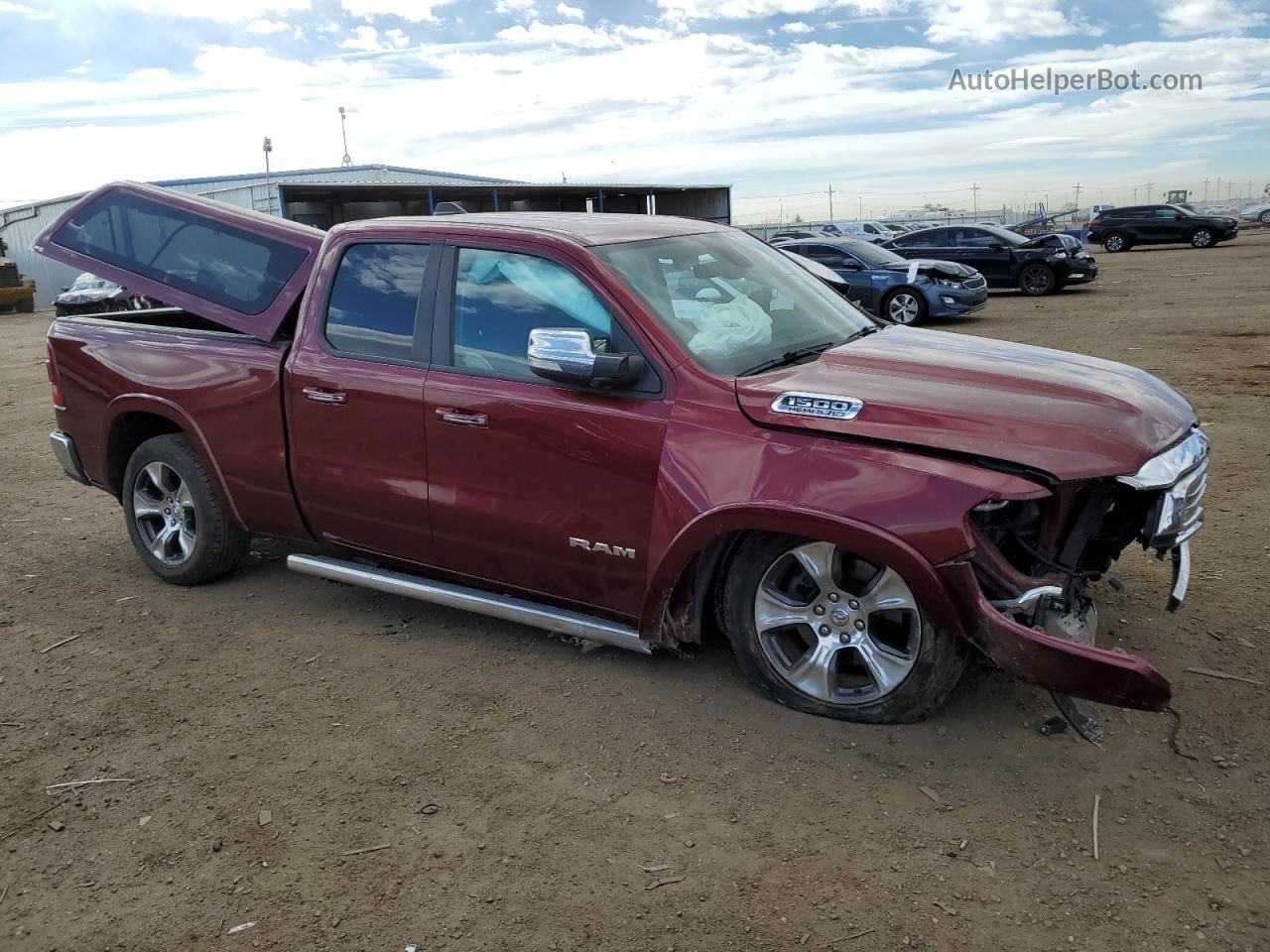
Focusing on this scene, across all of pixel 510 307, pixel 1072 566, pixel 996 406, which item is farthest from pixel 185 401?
pixel 1072 566

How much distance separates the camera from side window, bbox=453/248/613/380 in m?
4.01

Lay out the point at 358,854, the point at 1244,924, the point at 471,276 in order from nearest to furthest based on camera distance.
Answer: the point at 1244,924
the point at 358,854
the point at 471,276

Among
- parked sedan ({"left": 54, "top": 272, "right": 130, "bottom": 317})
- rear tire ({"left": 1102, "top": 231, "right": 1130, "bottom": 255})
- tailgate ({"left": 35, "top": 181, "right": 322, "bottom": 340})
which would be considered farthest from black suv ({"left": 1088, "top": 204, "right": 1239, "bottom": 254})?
A: tailgate ({"left": 35, "top": 181, "right": 322, "bottom": 340})

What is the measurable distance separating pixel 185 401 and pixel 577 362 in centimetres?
247

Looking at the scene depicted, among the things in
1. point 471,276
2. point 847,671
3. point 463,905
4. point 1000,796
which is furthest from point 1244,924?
point 471,276

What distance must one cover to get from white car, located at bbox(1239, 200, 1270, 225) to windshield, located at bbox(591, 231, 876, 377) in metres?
54.0

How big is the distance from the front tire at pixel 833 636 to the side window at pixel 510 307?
3.49ft

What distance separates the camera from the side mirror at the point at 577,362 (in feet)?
12.1

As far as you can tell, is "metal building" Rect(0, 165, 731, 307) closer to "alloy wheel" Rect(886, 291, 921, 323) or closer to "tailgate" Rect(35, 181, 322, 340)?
"alloy wheel" Rect(886, 291, 921, 323)

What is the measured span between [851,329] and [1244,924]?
2.69 meters

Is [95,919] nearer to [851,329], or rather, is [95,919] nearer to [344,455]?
[344,455]

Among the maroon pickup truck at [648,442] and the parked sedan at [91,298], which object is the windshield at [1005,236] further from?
the parked sedan at [91,298]

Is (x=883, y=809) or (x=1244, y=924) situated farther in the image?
(x=883, y=809)

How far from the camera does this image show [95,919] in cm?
295
